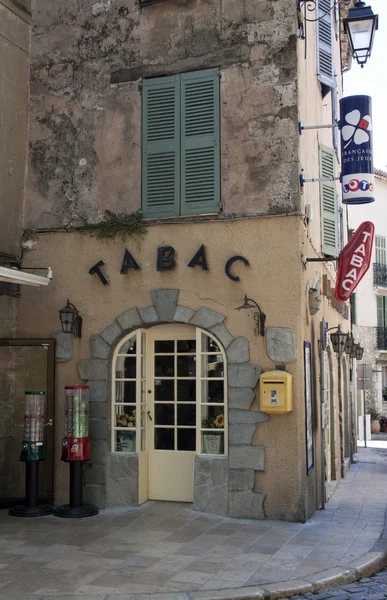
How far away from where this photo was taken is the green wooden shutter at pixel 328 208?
10.4m

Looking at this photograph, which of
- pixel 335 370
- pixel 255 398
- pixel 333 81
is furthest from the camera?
pixel 335 370

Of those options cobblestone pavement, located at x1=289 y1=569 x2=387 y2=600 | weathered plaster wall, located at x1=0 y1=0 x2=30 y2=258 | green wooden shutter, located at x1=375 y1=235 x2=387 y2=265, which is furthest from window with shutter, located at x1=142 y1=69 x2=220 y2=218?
green wooden shutter, located at x1=375 y1=235 x2=387 y2=265

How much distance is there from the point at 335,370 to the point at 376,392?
16.1 meters

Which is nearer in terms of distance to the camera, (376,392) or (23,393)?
(23,393)

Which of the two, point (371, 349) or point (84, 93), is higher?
point (84, 93)

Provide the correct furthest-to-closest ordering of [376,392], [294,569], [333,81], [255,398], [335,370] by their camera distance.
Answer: [376,392]
[335,370]
[333,81]
[255,398]
[294,569]

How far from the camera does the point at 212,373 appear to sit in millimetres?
8828

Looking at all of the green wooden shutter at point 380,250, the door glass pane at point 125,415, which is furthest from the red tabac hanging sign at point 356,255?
the green wooden shutter at point 380,250

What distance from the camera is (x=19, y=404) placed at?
9.38 meters

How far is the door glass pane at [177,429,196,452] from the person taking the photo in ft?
29.6

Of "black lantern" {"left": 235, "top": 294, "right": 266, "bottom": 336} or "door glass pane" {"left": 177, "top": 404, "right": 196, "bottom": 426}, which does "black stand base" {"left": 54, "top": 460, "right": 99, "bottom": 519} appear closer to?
"door glass pane" {"left": 177, "top": 404, "right": 196, "bottom": 426}

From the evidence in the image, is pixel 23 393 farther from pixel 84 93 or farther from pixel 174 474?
pixel 84 93

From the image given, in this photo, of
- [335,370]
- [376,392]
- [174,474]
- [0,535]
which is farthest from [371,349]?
[0,535]

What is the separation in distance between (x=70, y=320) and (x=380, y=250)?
2231cm
